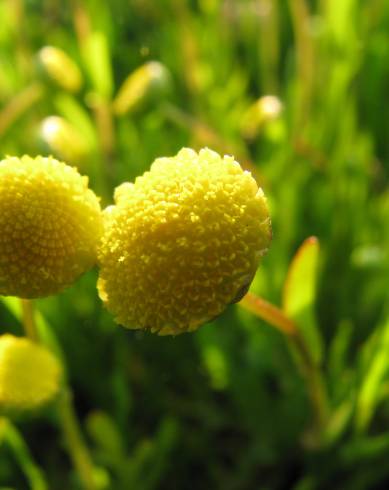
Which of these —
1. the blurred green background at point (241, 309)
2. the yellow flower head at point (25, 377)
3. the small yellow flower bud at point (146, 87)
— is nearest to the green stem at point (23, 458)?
the blurred green background at point (241, 309)

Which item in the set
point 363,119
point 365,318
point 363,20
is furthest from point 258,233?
point 363,20

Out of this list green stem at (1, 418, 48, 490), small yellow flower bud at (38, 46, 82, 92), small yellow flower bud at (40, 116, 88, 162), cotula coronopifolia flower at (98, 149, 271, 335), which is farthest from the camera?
small yellow flower bud at (38, 46, 82, 92)

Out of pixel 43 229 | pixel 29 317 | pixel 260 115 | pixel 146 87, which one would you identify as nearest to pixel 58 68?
pixel 146 87

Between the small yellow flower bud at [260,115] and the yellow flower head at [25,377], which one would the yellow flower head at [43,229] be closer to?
the yellow flower head at [25,377]

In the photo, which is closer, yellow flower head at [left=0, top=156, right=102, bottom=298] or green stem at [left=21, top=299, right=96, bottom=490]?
yellow flower head at [left=0, top=156, right=102, bottom=298]

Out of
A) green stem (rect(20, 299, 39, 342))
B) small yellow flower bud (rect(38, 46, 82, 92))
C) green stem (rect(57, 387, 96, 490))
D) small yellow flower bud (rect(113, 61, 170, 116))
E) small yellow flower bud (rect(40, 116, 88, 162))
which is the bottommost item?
green stem (rect(57, 387, 96, 490))

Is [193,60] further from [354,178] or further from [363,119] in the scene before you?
[354,178]

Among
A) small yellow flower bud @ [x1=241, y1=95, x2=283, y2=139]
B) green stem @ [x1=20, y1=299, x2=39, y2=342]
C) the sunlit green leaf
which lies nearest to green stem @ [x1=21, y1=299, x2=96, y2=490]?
green stem @ [x1=20, y1=299, x2=39, y2=342]

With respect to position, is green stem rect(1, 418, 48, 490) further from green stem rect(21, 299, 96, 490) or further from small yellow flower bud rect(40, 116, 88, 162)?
small yellow flower bud rect(40, 116, 88, 162)
